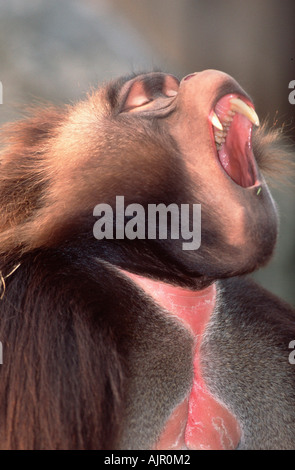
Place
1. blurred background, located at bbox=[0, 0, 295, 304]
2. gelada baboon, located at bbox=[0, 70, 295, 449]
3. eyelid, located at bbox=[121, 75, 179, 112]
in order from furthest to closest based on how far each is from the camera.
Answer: blurred background, located at bbox=[0, 0, 295, 304], eyelid, located at bbox=[121, 75, 179, 112], gelada baboon, located at bbox=[0, 70, 295, 449]

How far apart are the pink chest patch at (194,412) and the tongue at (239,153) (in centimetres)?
19

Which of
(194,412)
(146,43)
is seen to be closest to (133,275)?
(194,412)

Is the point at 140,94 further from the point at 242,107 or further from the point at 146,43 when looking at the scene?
the point at 146,43

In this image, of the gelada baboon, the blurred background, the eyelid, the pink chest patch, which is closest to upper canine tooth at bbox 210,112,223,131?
the gelada baboon

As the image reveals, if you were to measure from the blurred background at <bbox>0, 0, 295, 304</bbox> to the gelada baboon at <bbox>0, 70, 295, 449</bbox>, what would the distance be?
406 millimetres

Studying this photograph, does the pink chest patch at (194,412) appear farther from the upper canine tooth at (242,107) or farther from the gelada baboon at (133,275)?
the upper canine tooth at (242,107)

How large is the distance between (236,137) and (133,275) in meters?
0.25

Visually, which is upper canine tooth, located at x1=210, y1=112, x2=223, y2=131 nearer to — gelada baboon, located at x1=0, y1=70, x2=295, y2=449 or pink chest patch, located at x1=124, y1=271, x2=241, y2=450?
gelada baboon, located at x1=0, y1=70, x2=295, y2=449

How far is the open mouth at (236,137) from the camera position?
74 centimetres

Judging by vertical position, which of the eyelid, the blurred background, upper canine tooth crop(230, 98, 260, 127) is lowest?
upper canine tooth crop(230, 98, 260, 127)

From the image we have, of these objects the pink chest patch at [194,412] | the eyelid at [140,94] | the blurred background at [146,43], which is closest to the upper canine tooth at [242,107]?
the eyelid at [140,94]

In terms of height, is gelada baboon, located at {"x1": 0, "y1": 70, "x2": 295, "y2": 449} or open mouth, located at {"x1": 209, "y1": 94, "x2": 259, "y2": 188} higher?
open mouth, located at {"x1": 209, "y1": 94, "x2": 259, "y2": 188}

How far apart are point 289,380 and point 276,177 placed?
0.37 metres

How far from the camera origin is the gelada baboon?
0.69m
